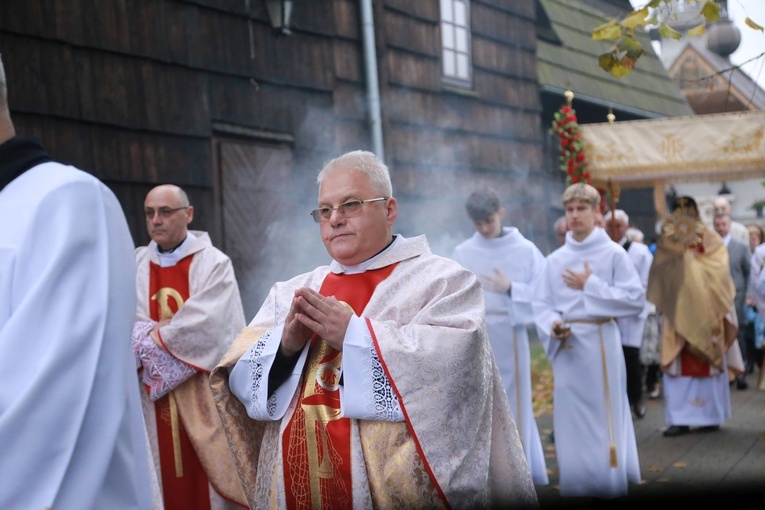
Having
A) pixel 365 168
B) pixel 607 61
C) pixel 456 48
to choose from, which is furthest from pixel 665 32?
pixel 456 48

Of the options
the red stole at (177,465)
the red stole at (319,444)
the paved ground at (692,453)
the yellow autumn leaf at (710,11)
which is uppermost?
the yellow autumn leaf at (710,11)

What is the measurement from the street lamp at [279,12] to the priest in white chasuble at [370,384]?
16.5 feet

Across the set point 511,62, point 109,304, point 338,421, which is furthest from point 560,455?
point 511,62

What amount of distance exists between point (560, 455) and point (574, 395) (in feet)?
1.32

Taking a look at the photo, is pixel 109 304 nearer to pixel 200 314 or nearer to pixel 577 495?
pixel 200 314

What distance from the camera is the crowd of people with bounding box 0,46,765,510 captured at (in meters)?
1.97

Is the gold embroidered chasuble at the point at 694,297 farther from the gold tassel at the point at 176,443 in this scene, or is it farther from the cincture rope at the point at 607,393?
the gold tassel at the point at 176,443

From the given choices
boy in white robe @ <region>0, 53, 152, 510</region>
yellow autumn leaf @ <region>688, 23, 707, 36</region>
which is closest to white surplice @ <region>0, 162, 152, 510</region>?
boy in white robe @ <region>0, 53, 152, 510</region>

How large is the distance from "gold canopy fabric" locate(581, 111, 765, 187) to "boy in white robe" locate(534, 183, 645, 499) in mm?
2981

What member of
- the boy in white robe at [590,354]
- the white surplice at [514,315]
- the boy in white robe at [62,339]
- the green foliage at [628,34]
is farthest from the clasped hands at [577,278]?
the boy in white robe at [62,339]

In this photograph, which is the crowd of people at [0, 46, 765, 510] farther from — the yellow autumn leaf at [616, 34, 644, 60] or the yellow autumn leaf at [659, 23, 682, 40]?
the yellow autumn leaf at [659, 23, 682, 40]

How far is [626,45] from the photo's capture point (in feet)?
16.7

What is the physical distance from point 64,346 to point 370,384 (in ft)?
4.34

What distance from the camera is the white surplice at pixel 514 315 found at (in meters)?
6.81
